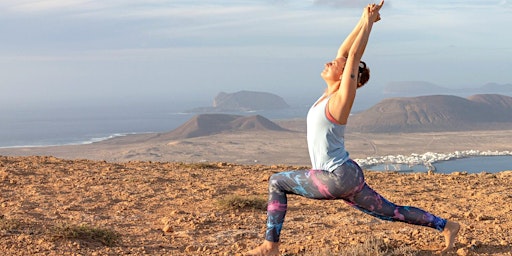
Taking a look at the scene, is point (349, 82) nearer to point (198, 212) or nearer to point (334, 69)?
point (334, 69)

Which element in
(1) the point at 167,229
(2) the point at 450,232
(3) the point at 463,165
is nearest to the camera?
(2) the point at 450,232

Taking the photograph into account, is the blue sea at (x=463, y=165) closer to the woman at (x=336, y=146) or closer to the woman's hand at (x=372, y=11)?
the woman at (x=336, y=146)

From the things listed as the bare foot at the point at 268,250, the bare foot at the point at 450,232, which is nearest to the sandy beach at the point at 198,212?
the bare foot at the point at 450,232

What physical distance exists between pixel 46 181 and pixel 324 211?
210 inches

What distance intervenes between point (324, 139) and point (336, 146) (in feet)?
0.37

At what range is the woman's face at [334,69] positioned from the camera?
5.25 m

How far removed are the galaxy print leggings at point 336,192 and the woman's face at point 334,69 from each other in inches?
26.8

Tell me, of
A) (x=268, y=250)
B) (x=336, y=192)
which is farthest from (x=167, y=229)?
(x=336, y=192)

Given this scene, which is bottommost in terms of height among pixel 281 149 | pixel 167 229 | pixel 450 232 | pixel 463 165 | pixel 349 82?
pixel 281 149

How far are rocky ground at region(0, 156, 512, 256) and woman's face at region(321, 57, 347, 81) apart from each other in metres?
1.66

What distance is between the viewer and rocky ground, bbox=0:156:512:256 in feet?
22.0

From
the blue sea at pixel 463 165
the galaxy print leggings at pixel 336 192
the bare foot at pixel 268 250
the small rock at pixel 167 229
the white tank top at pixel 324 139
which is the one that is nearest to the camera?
the white tank top at pixel 324 139

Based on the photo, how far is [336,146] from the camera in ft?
16.8

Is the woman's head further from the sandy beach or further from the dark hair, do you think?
the sandy beach
